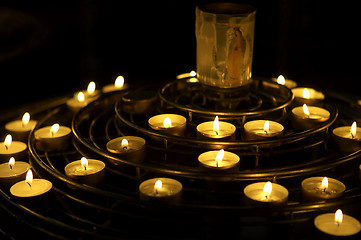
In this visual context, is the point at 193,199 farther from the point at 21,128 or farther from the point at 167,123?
the point at 21,128

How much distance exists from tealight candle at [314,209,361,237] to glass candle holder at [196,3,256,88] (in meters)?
0.51

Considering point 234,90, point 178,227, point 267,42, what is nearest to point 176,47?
point 267,42

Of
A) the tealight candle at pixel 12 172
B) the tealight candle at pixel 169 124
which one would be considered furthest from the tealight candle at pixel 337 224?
the tealight candle at pixel 12 172

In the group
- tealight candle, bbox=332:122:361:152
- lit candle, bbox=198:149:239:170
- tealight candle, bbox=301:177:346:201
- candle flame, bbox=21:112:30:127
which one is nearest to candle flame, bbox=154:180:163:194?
lit candle, bbox=198:149:239:170

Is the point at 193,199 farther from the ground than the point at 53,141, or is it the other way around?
the point at 53,141

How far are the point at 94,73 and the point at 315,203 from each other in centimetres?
272

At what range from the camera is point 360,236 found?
1.12 m

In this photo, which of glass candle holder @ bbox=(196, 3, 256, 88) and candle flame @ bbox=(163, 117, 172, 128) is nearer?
glass candle holder @ bbox=(196, 3, 256, 88)

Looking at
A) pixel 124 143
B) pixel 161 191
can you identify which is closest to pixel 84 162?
pixel 124 143

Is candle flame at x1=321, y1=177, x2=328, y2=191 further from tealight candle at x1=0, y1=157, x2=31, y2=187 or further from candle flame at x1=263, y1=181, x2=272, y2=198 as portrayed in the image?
tealight candle at x1=0, y1=157, x2=31, y2=187

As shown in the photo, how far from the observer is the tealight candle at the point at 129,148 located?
4.65 ft

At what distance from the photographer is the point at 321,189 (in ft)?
4.32

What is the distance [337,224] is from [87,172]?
0.67 m

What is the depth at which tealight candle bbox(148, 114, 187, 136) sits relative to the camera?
1492 mm
